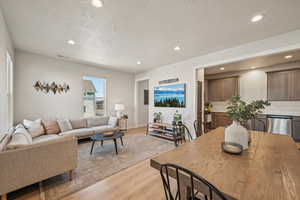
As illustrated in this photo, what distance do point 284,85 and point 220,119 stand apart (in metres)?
2.27

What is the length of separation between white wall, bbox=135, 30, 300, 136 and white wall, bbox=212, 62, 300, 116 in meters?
2.01

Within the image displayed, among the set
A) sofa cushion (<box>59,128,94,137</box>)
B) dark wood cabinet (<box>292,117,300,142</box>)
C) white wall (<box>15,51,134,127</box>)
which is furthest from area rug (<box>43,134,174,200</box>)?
dark wood cabinet (<box>292,117,300,142</box>)

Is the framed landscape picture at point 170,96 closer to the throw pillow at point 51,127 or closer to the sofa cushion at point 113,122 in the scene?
the sofa cushion at point 113,122

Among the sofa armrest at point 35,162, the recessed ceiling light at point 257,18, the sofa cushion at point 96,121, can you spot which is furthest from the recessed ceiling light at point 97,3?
the sofa cushion at point 96,121

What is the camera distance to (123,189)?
5.76 feet

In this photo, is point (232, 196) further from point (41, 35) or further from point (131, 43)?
point (41, 35)

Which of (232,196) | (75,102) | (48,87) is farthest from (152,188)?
(48,87)

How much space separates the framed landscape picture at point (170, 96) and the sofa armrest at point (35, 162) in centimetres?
334

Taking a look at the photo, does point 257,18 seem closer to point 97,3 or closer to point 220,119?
point 97,3

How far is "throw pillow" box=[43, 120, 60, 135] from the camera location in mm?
3333

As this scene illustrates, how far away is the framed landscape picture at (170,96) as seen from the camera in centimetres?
421

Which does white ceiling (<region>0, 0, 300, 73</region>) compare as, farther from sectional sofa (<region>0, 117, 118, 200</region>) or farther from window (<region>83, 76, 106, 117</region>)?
sectional sofa (<region>0, 117, 118, 200</region>)

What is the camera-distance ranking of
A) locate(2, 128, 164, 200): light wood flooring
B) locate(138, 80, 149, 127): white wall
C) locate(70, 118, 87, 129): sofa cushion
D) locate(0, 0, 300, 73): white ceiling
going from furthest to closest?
locate(138, 80, 149, 127): white wall, locate(70, 118, 87, 129): sofa cushion, locate(0, 0, 300, 73): white ceiling, locate(2, 128, 164, 200): light wood flooring

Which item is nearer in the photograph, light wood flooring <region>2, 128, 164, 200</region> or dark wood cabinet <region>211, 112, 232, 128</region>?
light wood flooring <region>2, 128, 164, 200</region>
